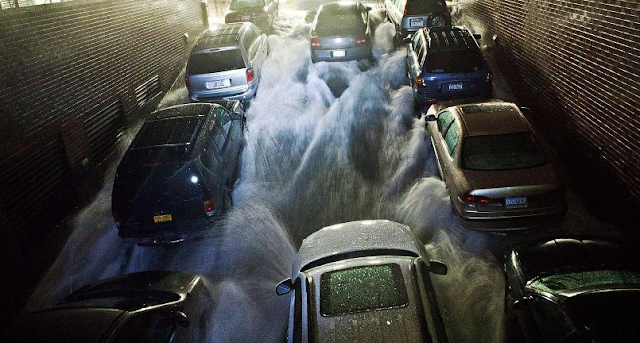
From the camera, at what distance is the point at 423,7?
14.6 meters

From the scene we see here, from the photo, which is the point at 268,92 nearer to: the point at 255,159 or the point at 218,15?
the point at 255,159

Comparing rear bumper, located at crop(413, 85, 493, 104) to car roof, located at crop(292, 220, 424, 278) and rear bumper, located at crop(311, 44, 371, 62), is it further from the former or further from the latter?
car roof, located at crop(292, 220, 424, 278)

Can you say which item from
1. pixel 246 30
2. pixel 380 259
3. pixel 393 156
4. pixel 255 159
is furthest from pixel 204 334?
pixel 246 30

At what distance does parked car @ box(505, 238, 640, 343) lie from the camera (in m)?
3.91

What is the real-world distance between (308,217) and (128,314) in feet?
13.2

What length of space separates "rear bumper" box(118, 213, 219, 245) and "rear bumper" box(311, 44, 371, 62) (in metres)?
8.10

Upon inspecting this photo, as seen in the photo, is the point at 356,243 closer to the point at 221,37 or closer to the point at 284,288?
the point at 284,288

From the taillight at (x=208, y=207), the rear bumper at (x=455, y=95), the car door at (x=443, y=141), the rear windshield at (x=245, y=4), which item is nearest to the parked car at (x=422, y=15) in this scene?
the rear bumper at (x=455, y=95)

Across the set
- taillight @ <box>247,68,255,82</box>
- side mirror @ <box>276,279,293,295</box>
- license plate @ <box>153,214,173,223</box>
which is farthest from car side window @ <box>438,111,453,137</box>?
taillight @ <box>247,68,255,82</box>

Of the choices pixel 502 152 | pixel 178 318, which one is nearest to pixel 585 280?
pixel 502 152

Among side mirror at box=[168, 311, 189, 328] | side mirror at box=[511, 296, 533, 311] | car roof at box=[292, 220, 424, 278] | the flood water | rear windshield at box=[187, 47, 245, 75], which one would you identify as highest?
rear windshield at box=[187, 47, 245, 75]

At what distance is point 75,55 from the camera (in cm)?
943

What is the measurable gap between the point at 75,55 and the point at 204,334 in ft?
23.3

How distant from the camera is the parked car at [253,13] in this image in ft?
58.7
